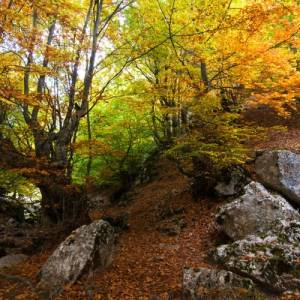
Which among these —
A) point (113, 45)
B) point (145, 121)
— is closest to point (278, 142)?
point (145, 121)

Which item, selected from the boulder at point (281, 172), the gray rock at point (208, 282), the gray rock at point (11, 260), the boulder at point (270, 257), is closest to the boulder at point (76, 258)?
the gray rock at point (11, 260)

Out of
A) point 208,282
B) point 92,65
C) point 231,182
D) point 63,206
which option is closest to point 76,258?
point 63,206

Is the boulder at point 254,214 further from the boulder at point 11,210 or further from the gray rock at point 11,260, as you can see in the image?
the boulder at point 11,210

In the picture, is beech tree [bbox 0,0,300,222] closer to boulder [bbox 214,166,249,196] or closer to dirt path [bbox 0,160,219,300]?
boulder [bbox 214,166,249,196]

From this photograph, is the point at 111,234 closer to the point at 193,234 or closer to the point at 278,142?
the point at 193,234

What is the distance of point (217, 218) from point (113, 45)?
674cm

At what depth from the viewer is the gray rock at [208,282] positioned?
5168mm

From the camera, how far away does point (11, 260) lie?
780cm

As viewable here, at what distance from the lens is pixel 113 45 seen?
35.7 ft

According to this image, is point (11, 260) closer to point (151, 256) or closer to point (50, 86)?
point (151, 256)

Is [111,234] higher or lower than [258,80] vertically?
lower

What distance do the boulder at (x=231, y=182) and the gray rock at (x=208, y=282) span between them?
153 inches

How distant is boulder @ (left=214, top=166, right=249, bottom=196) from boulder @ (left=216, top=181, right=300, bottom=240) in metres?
1.37

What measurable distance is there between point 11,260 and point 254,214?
5.89m
